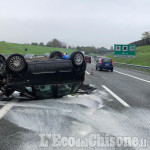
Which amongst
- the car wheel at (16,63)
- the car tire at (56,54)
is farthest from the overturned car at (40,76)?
the car tire at (56,54)

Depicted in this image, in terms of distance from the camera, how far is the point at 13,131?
13.8 ft

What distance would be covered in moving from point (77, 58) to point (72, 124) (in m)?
2.96

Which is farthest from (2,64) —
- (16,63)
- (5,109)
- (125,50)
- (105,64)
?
(125,50)

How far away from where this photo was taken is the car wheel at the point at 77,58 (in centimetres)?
706

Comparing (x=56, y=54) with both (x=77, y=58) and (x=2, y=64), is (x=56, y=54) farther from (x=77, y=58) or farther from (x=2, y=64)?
(x=2, y=64)

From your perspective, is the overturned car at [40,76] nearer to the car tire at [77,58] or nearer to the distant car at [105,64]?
the car tire at [77,58]

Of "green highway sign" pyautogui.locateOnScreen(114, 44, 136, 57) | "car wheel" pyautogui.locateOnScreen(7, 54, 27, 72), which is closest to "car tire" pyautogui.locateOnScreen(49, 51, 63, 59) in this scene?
"car wheel" pyautogui.locateOnScreen(7, 54, 27, 72)

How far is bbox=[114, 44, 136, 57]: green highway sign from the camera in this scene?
109ft

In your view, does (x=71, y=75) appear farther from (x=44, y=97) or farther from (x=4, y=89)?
(x=4, y=89)

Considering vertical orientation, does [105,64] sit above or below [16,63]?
below

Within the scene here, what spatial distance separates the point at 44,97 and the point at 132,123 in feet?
9.93

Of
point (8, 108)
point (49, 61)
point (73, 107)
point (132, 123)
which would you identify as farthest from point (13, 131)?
point (49, 61)

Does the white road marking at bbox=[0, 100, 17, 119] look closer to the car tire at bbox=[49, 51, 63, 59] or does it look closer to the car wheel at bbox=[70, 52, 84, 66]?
the car wheel at bbox=[70, 52, 84, 66]

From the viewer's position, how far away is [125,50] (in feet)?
110
